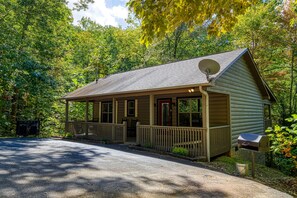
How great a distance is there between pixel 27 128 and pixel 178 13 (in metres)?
12.4

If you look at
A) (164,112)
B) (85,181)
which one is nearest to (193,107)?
(164,112)

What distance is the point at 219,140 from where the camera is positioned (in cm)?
859

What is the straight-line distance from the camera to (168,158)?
25.5 feet

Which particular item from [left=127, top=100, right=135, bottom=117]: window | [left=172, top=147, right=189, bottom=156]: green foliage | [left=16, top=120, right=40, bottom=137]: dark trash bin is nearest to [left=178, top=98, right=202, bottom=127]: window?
[left=172, top=147, right=189, bottom=156]: green foliage

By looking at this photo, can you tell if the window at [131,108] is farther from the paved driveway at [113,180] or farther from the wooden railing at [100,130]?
the paved driveway at [113,180]

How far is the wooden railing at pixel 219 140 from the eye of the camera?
8.04m

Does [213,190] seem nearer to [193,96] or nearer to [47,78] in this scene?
[193,96]

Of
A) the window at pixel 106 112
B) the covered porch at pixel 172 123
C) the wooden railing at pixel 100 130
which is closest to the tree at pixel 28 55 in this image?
the wooden railing at pixel 100 130

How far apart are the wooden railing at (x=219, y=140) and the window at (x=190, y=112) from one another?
150 centimetres

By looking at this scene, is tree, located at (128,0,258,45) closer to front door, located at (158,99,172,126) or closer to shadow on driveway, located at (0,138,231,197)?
shadow on driveway, located at (0,138,231,197)

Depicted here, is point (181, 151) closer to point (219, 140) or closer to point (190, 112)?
point (219, 140)

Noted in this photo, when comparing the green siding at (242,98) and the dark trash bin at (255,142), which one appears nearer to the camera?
the dark trash bin at (255,142)

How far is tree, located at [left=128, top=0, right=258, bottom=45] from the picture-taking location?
4.05 metres

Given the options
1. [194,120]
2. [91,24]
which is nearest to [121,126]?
[194,120]
